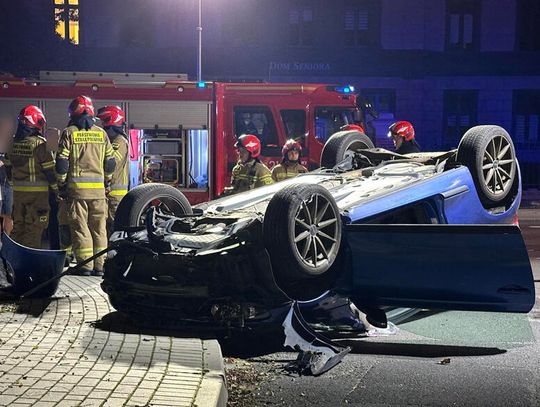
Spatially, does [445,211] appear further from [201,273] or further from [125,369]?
[125,369]

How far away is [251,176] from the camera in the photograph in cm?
970

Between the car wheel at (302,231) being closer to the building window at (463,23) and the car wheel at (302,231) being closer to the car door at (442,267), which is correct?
the car door at (442,267)

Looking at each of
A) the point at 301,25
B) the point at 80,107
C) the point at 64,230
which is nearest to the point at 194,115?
the point at 64,230

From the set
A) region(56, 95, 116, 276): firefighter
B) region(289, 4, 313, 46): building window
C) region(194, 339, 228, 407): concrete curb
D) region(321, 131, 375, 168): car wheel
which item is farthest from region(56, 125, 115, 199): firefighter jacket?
region(289, 4, 313, 46): building window

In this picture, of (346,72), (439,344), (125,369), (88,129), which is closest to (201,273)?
(125,369)

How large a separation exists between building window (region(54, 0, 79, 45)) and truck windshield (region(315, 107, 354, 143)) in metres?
20.3

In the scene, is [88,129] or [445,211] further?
[88,129]

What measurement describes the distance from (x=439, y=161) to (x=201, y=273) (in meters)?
2.65

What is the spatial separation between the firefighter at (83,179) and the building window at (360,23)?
991 inches

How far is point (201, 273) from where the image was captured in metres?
5.66

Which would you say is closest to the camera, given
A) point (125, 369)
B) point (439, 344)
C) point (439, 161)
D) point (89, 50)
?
point (125, 369)

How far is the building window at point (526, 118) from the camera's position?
107 feet

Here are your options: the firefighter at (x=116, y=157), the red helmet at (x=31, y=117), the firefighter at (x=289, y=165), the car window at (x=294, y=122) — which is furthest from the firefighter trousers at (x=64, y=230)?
the car window at (x=294, y=122)

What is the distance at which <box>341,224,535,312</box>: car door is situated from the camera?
208 inches
